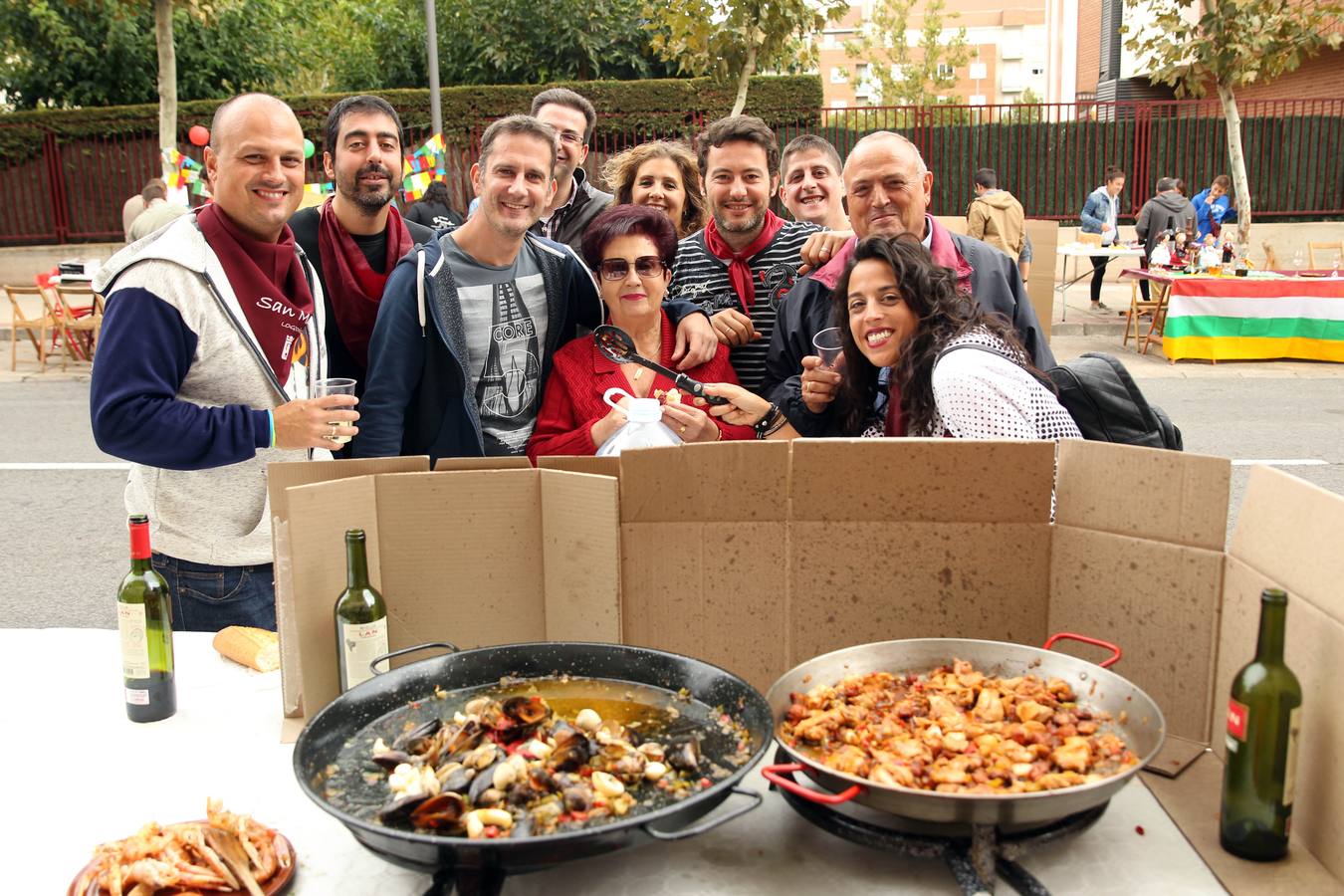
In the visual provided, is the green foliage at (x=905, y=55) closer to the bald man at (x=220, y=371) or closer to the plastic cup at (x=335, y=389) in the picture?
the bald man at (x=220, y=371)

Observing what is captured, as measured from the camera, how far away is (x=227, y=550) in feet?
9.43

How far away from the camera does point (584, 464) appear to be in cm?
220

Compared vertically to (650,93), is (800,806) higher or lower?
lower

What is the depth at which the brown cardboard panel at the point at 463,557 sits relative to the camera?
7.17 feet

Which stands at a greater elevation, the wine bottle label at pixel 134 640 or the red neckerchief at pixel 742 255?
the red neckerchief at pixel 742 255

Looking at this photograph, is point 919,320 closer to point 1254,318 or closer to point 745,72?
point 1254,318

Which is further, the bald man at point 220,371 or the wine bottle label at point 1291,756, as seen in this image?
the bald man at point 220,371

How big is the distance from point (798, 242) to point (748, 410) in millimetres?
1063

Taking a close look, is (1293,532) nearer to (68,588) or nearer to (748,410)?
(748,410)

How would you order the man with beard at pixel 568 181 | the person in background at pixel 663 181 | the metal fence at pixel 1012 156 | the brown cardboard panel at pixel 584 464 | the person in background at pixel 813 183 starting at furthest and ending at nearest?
the metal fence at pixel 1012 156, the man with beard at pixel 568 181, the person in background at pixel 813 183, the person in background at pixel 663 181, the brown cardboard panel at pixel 584 464

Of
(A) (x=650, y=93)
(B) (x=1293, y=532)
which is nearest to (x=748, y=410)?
(B) (x=1293, y=532)

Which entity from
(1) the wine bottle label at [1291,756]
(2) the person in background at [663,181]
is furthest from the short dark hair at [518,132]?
(1) the wine bottle label at [1291,756]

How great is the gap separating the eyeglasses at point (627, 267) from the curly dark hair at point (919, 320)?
2.00ft

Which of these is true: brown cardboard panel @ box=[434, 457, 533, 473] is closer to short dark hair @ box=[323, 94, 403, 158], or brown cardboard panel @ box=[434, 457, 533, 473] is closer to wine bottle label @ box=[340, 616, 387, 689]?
wine bottle label @ box=[340, 616, 387, 689]
